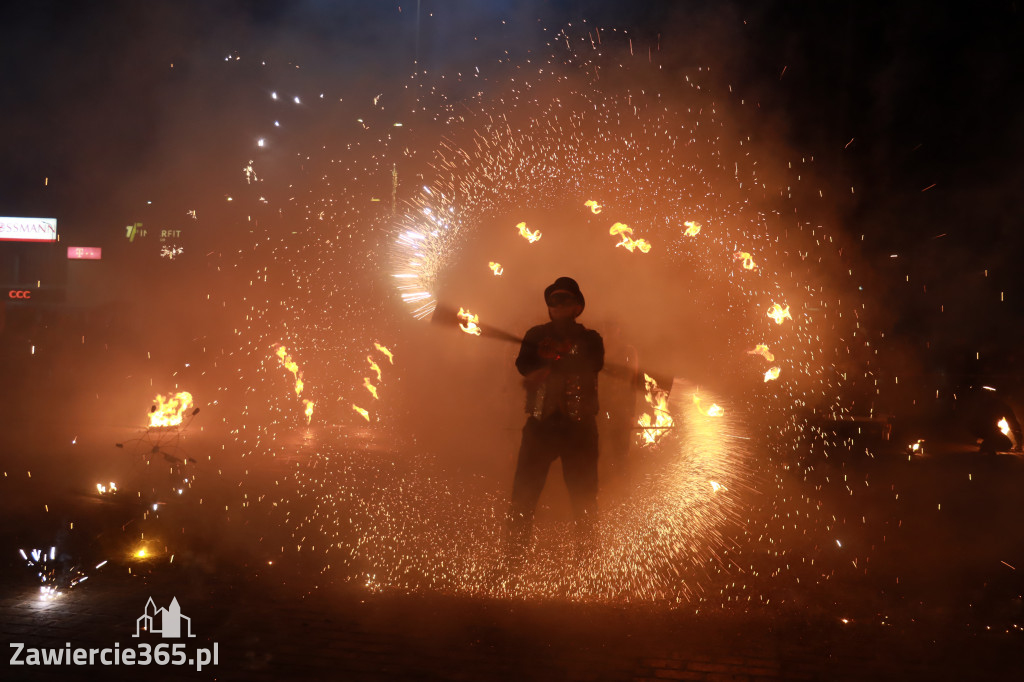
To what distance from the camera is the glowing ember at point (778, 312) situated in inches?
473

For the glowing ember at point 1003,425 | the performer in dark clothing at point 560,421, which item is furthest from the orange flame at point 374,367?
the performer in dark clothing at point 560,421

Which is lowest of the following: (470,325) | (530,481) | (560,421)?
(530,481)

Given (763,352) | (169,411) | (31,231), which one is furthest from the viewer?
(31,231)

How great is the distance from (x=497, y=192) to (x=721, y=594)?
25.4 feet

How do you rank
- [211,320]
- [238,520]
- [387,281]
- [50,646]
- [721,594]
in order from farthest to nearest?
[387,281]
[211,320]
[238,520]
[721,594]
[50,646]

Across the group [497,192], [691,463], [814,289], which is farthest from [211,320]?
[814,289]

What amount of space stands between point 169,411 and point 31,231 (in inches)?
973

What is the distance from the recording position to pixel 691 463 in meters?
8.20

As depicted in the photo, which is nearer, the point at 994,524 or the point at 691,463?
the point at 994,524

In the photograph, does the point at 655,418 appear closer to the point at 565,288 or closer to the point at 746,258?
the point at 746,258

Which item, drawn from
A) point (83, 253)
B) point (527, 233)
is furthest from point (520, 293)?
point (83, 253)

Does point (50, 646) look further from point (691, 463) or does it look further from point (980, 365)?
point (980, 365)

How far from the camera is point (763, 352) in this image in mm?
13297

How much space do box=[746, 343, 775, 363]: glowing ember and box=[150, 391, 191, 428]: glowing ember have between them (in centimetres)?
897
